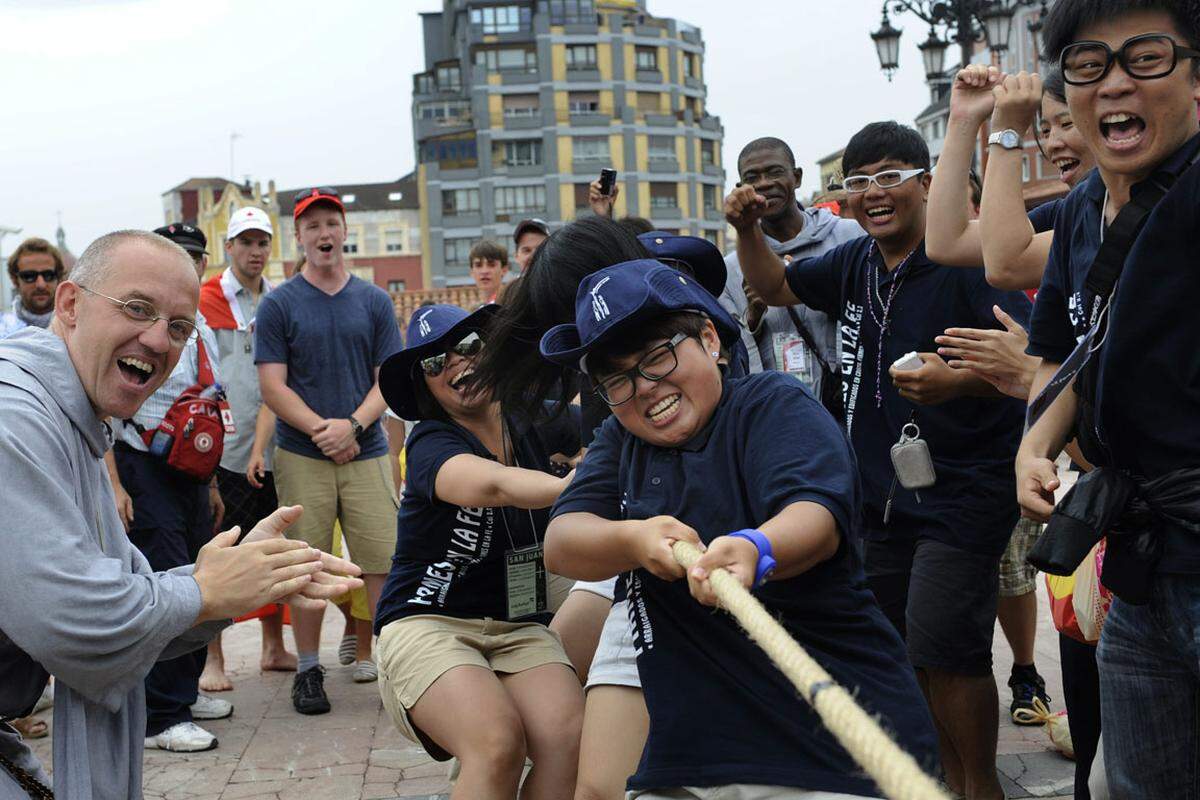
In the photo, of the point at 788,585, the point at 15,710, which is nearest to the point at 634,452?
the point at 788,585

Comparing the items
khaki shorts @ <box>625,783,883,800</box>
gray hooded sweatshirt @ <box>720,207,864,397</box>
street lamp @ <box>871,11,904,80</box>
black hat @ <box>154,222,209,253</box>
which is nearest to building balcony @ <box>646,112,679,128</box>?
street lamp @ <box>871,11,904,80</box>

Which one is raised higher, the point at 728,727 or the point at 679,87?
the point at 679,87

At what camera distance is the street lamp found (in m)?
15.8

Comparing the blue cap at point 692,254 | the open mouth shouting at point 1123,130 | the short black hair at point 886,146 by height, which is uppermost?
the short black hair at point 886,146

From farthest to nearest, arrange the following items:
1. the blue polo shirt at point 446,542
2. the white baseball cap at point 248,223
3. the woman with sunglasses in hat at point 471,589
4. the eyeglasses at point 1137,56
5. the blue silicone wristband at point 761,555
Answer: the white baseball cap at point 248,223 < the blue polo shirt at point 446,542 < the woman with sunglasses in hat at point 471,589 < the eyeglasses at point 1137,56 < the blue silicone wristband at point 761,555

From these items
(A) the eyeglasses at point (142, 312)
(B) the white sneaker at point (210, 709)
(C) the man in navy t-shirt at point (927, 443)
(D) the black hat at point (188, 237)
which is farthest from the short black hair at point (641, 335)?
(D) the black hat at point (188, 237)

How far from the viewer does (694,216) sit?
3177 inches

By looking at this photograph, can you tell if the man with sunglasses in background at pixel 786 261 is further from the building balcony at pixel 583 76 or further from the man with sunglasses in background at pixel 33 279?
the building balcony at pixel 583 76

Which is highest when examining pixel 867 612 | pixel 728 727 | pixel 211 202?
pixel 211 202

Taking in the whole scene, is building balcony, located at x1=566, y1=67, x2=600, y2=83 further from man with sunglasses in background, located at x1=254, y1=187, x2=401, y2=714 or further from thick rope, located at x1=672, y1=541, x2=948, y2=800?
thick rope, located at x1=672, y1=541, x2=948, y2=800

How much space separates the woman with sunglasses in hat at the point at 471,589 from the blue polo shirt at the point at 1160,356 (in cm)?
157

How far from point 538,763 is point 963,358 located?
5.15ft

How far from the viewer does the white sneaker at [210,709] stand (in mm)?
6035

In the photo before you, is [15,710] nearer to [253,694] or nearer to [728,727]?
[728,727]
